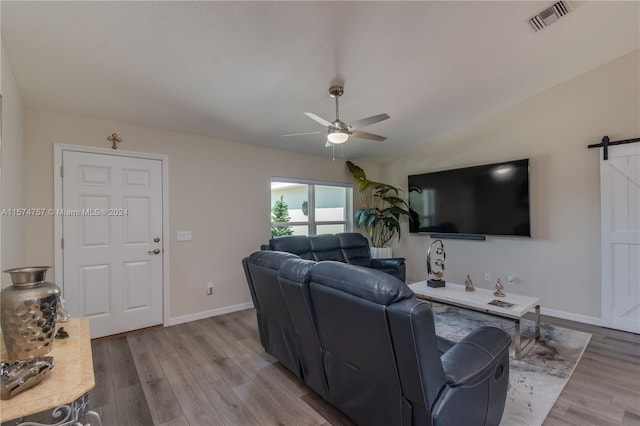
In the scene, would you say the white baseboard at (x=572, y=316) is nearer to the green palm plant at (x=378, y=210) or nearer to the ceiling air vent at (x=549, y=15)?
the green palm plant at (x=378, y=210)

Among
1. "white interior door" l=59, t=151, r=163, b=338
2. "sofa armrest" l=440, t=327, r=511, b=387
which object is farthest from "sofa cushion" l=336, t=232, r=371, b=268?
"sofa armrest" l=440, t=327, r=511, b=387

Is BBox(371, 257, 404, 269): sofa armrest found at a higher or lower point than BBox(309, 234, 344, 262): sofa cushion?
lower

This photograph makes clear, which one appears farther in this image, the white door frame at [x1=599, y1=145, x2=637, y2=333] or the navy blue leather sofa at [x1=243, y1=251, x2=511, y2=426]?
the white door frame at [x1=599, y1=145, x2=637, y2=333]

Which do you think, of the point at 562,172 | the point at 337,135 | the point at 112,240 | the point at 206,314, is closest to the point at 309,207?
the point at 206,314

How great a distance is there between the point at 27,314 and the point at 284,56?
7.51 ft

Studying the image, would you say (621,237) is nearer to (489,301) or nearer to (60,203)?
(489,301)

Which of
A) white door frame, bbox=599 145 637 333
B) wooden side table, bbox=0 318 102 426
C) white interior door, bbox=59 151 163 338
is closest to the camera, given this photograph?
wooden side table, bbox=0 318 102 426

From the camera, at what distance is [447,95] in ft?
11.4

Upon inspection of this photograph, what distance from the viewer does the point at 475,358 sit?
4.58 ft

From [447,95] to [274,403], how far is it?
362 centimetres

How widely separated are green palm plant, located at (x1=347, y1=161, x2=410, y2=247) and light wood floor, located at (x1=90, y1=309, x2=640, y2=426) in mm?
2835

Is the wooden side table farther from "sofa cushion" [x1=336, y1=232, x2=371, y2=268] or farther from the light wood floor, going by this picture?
"sofa cushion" [x1=336, y1=232, x2=371, y2=268]

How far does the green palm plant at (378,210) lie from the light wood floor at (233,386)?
2835mm

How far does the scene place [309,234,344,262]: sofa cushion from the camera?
13.2 ft
